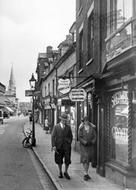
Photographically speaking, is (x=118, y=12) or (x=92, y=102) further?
(x=92, y=102)

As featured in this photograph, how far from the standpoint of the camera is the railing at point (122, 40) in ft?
28.0

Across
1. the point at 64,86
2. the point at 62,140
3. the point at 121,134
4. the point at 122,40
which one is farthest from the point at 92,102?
the point at 122,40

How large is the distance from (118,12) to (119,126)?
320 cm

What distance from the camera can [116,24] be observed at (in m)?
10.9

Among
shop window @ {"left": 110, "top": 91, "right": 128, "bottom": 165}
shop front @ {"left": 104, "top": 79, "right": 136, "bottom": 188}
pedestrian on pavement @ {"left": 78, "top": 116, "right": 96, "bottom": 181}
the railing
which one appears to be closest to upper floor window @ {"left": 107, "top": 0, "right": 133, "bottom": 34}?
the railing

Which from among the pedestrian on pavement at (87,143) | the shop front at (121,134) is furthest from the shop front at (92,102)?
the pedestrian on pavement at (87,143)

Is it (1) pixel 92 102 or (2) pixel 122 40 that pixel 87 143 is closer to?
(2) pixel 122 40

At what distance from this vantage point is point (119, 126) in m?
10.4

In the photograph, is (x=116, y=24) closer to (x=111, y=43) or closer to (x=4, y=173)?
(x=111, y=43)

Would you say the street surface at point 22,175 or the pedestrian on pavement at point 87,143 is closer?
the street surface at point 22,175

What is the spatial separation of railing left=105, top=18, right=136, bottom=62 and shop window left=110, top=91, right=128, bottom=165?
1147mm

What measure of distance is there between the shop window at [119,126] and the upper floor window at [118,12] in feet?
6.44

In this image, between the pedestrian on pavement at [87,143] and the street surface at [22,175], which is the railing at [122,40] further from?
the street surface at [22,175]

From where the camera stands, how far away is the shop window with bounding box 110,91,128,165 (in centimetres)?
991
